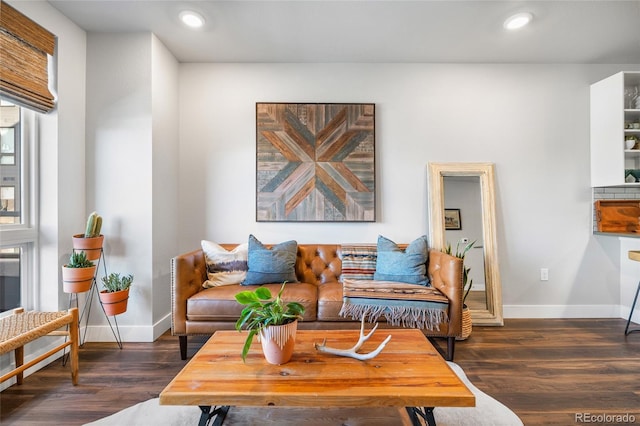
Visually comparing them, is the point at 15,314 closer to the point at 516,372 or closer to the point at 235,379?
the point at 235,379

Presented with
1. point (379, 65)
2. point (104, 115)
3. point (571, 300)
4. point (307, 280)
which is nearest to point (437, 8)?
point (379, 65)

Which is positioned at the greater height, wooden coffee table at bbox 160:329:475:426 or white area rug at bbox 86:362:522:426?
wooden coffee table at bbox 160:329:475:426

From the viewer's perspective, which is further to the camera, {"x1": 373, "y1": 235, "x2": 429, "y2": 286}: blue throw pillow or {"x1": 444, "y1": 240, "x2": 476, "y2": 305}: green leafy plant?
{"x1": 444, "y1": 240, "x2": 476, "y2": 305}: green leafy plant

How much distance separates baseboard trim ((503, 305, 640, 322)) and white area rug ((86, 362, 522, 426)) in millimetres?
1659

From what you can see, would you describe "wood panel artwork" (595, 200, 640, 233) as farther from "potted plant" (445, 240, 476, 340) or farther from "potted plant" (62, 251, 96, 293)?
"potted plant" (62, 251, 96, 293)

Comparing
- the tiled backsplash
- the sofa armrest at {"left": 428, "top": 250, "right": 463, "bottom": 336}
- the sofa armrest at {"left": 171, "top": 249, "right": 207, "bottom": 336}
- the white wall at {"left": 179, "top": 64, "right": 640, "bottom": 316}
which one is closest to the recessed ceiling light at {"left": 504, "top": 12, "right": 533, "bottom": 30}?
the white wall at {"left": 179, "top": 64, "right": 640, "bottom": 316}

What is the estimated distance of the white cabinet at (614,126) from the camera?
106 inches

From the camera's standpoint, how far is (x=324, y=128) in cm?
292

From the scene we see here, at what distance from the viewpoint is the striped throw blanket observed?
208cm

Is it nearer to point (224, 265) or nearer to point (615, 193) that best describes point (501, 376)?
point (224, 265)

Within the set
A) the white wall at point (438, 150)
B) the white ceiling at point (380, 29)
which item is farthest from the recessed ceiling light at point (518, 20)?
the white wall at point (438, 150)

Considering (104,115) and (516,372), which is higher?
(104,115)

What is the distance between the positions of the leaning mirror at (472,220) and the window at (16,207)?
334cm

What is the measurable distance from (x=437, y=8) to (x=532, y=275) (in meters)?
2.66
